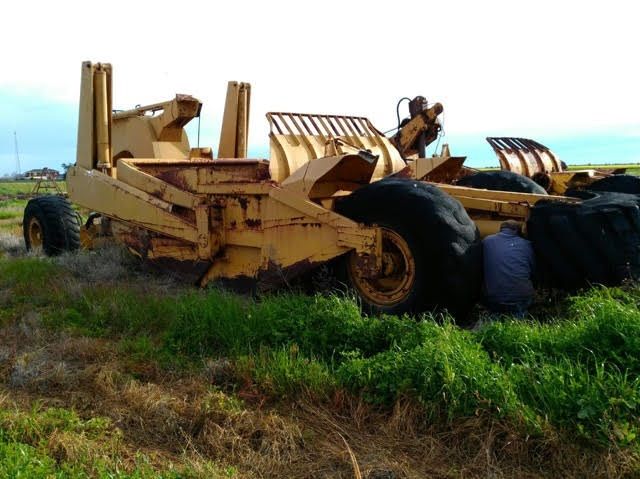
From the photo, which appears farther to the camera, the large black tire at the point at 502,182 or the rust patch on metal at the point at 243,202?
the large black tire at the point at 502,182

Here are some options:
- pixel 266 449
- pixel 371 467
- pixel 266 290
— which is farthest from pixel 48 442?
pixel 266 290

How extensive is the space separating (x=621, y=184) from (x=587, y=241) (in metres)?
3.07

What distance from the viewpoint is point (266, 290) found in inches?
247

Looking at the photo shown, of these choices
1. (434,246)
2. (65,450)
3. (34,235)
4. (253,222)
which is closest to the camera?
(65,450)

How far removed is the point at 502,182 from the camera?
25.3ft

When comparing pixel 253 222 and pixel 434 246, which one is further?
pixel 253 222

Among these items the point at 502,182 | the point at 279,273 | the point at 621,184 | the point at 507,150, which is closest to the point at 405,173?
the point at 502,182

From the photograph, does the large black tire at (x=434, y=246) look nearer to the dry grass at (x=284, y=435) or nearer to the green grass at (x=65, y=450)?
the dry grass at (x=284, y=435)

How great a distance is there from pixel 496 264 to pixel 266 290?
222 centimetres

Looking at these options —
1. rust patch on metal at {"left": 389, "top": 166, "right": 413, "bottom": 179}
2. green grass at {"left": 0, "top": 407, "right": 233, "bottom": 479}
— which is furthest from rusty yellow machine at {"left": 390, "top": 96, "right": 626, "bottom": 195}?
green grass at {"left": 0, "top": 407, "right": 233, "bottom": 479}

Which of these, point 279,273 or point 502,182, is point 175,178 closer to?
point 279,273

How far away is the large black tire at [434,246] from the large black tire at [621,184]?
3.36 metres

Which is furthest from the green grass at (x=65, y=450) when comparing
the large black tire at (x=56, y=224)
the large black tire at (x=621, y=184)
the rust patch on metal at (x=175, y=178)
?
the large black tire at (x=621, y=184)

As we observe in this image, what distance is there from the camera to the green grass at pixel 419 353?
3.37m
